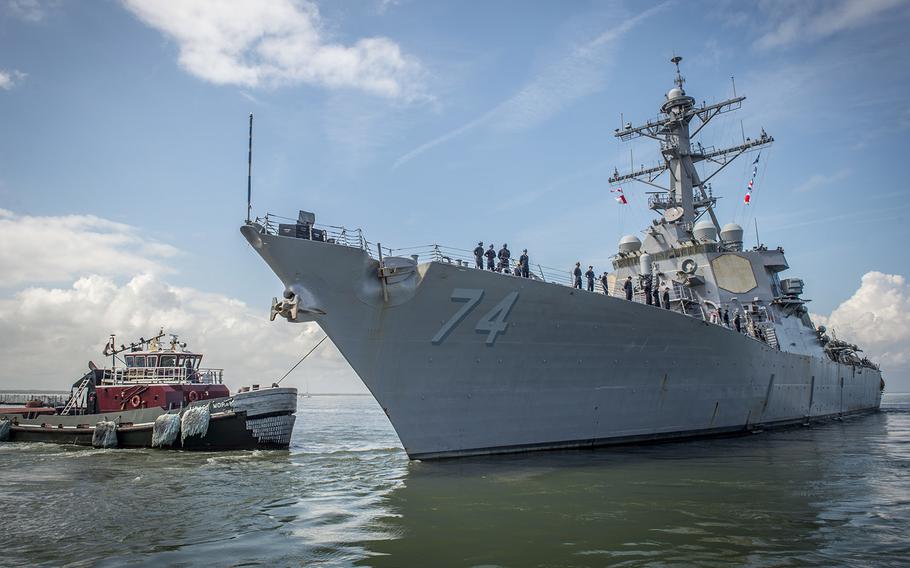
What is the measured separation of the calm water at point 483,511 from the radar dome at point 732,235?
386 inches

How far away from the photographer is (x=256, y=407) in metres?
18.3

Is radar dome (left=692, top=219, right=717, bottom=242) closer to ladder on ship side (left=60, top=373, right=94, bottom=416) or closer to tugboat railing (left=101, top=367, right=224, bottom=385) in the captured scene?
tugboat railing (left=101, top=367, right=224, bottom=385)

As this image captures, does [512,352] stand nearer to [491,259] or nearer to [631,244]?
[491,259]

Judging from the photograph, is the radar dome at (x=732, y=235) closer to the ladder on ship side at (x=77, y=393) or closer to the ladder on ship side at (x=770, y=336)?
the ladder on ship side at (x=770, y=336)

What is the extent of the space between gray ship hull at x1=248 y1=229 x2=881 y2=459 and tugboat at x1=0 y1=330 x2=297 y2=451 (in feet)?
25.3

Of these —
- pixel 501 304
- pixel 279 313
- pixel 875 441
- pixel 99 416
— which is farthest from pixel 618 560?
pixel 99 416

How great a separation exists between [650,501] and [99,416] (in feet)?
64.3

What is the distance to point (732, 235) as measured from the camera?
75.4 feet

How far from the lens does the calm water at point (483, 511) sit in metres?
6.57

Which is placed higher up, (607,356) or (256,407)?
(607,356)

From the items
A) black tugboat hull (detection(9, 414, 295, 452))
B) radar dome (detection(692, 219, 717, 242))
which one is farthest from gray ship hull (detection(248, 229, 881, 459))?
black tugboat hull (detection(9, 414, 295, 452))

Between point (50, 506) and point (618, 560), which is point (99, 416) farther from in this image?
point (618, 560)

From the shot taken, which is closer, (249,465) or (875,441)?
(249,465)

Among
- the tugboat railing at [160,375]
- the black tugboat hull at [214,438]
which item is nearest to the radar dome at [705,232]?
the black tugboat hull at [214,438]
